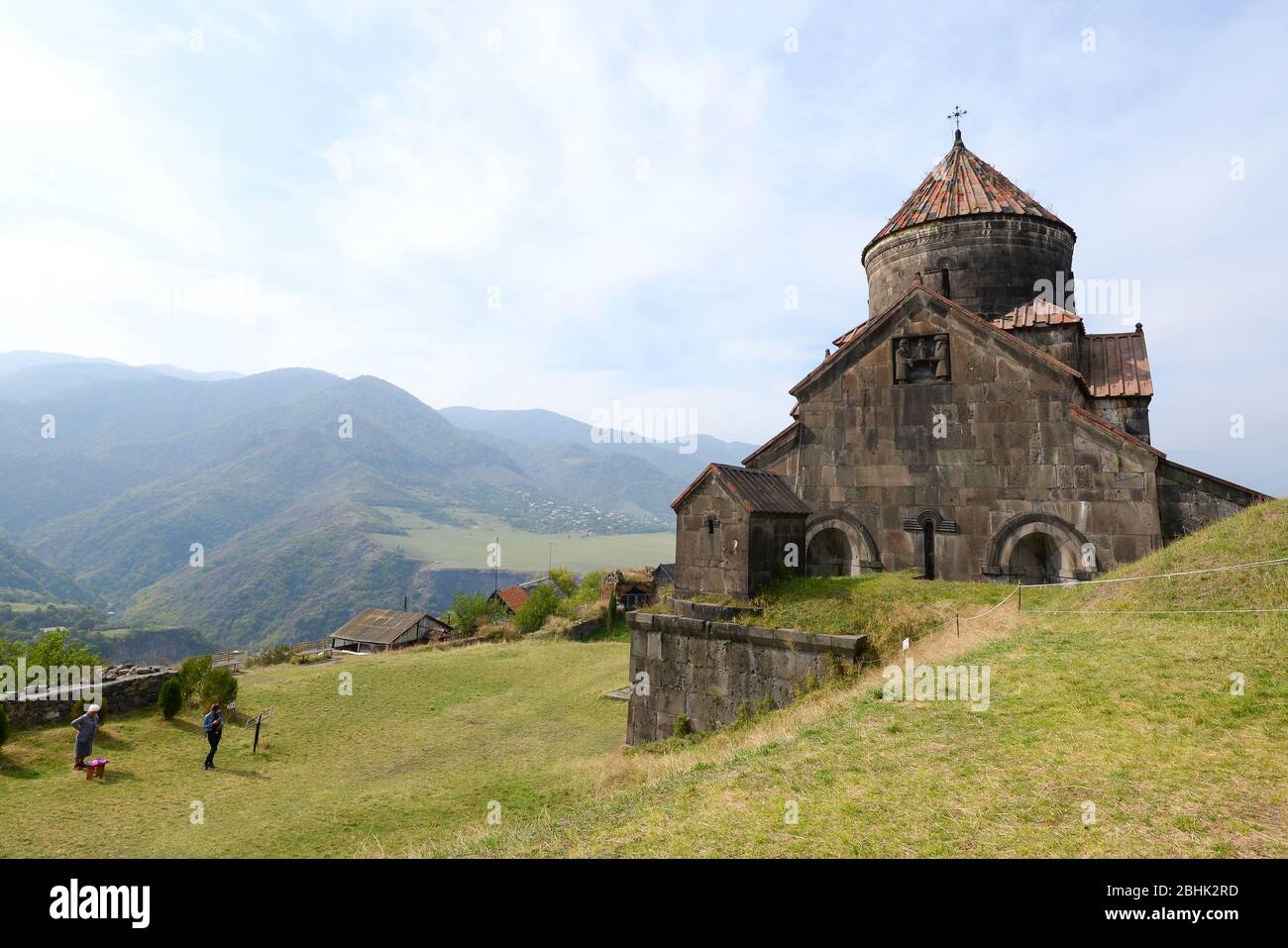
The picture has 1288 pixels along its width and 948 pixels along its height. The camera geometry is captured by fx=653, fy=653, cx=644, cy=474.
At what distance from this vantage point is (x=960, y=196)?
694 inches

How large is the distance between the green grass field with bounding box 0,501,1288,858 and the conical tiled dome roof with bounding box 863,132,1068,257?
1011 centimetres

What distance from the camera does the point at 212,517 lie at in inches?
7431

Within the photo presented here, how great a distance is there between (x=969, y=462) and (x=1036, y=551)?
220 centimetres

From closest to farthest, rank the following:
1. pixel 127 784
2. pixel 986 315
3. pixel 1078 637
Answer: pixel 1078 637
pixel 127 784
pixel 986 315

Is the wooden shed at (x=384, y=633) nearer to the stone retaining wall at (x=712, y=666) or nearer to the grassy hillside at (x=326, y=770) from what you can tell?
the grassy hillside at (x=326, y=770)

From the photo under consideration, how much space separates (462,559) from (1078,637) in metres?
159

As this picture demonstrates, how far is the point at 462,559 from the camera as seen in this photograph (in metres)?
159

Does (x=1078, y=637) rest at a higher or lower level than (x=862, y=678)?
higher

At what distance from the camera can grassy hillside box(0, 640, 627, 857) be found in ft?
29.2

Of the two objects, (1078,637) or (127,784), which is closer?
(1078,637)

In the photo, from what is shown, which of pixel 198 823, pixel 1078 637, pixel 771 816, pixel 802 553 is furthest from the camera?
pixel 802 553

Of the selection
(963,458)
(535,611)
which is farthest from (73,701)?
(535,611)
